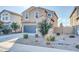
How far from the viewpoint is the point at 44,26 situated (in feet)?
9.41

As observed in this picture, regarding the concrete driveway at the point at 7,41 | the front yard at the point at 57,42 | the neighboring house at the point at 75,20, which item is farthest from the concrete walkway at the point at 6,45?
the neighboring house at the point at 75,20

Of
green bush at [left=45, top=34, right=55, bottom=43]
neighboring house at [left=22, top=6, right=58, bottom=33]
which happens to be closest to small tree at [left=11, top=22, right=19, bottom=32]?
neighboring house at [left=22, top=6, right=58, bottom=33]

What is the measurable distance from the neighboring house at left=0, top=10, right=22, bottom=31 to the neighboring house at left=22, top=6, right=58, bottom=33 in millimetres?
93

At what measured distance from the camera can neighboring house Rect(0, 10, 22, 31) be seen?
2.83m

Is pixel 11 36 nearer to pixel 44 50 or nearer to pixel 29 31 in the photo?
pixel 29 31

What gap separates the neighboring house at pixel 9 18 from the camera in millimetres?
2832

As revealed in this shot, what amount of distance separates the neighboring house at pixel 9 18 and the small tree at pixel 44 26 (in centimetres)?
36

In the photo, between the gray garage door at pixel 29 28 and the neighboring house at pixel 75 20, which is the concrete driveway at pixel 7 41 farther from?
the neighboring house at pixel 75 20

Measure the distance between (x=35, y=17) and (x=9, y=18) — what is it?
0.44m

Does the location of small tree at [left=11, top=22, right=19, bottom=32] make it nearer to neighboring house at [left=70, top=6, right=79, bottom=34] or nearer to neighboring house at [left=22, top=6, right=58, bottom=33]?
neighboring house at [left=22, top=6, right=58, bottom=33]

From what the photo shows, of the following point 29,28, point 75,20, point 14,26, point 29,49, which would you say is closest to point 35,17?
point 29,28

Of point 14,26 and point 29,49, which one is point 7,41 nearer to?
point 14,26

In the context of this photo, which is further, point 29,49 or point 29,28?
point 29,28
